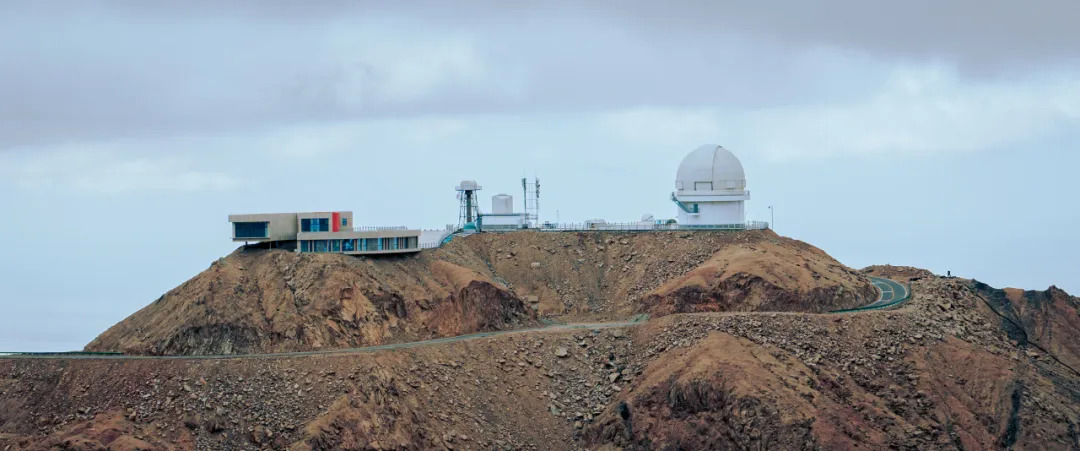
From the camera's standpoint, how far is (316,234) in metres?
141

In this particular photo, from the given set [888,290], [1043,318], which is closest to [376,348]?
[888,290]

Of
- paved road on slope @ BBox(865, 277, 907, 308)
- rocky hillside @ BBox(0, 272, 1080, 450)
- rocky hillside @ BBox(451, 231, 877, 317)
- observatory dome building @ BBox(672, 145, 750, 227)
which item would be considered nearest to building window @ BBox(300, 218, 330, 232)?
rocky hillside @ BBox(0, 272, 1080, 450)

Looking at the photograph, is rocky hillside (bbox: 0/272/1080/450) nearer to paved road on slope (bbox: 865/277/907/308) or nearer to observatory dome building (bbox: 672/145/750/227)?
paved road on slope (bbox: 865/277/907/308)

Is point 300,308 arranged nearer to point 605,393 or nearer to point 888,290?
point 605,393

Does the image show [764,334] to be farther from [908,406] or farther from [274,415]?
[274,415]

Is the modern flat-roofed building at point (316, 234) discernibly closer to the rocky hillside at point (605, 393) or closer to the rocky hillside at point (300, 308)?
the rocky hillside at point (300, 308)

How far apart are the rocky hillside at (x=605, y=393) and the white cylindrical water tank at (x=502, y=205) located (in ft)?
83.5

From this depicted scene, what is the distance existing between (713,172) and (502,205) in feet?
63.8

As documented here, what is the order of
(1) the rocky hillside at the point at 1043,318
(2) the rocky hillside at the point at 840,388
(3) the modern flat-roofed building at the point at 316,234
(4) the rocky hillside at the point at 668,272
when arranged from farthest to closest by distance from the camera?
(1) the rocky hillside at the point at 1043,318 → (4) the rocky hillside at the point at 668,272 → (3) the modern flat-roofed building at the point at 316,234 → (2) the rocky hillside at the point at 840,388

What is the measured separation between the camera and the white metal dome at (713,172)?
164 meters

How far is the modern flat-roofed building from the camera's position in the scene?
459 feet

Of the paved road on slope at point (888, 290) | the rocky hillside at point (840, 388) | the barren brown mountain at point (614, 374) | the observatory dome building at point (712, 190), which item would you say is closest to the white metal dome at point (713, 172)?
the observatory dome building at point (712, 190)

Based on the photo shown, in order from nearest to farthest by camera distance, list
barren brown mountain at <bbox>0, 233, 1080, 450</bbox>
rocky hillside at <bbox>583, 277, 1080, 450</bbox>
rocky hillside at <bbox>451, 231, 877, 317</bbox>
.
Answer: barren brown mountain at <bbox>0, 233, 1080, 450</bbox>
rocky hillside at <bbox>583, 277, 1080, 450</bbox>
rocky hillside at <bbox>451, 231, 877, 317</bbox>

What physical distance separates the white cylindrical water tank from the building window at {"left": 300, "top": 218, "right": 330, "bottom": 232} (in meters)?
27.1
